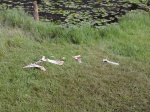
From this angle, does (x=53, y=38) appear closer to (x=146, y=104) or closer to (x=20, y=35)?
(x=20, y=35)

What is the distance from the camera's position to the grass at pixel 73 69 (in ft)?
10.7

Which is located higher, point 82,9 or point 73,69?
point 82,9

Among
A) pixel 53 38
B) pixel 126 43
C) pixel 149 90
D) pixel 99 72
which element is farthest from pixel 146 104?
pixel 53 38

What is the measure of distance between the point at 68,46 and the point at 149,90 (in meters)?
1.81

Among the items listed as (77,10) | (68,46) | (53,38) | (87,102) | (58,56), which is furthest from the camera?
(77,10)

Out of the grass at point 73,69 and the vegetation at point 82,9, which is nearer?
the grass at point 73,69

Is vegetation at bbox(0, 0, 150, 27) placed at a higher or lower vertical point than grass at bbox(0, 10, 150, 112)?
higher

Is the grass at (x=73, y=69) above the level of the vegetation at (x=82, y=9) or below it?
below

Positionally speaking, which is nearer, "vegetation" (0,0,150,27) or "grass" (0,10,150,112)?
"grass" (0,10,150,112)

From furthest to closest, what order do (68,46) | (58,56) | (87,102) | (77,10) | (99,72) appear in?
1. (77,10)
2. (68,46)
3. (58,56)
4. (99,72)
5. (87,102)

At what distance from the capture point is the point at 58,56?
4.42 metres

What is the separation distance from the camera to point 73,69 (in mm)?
3998

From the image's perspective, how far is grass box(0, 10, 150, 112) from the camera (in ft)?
10.7

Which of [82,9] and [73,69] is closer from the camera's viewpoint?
[73,69]
